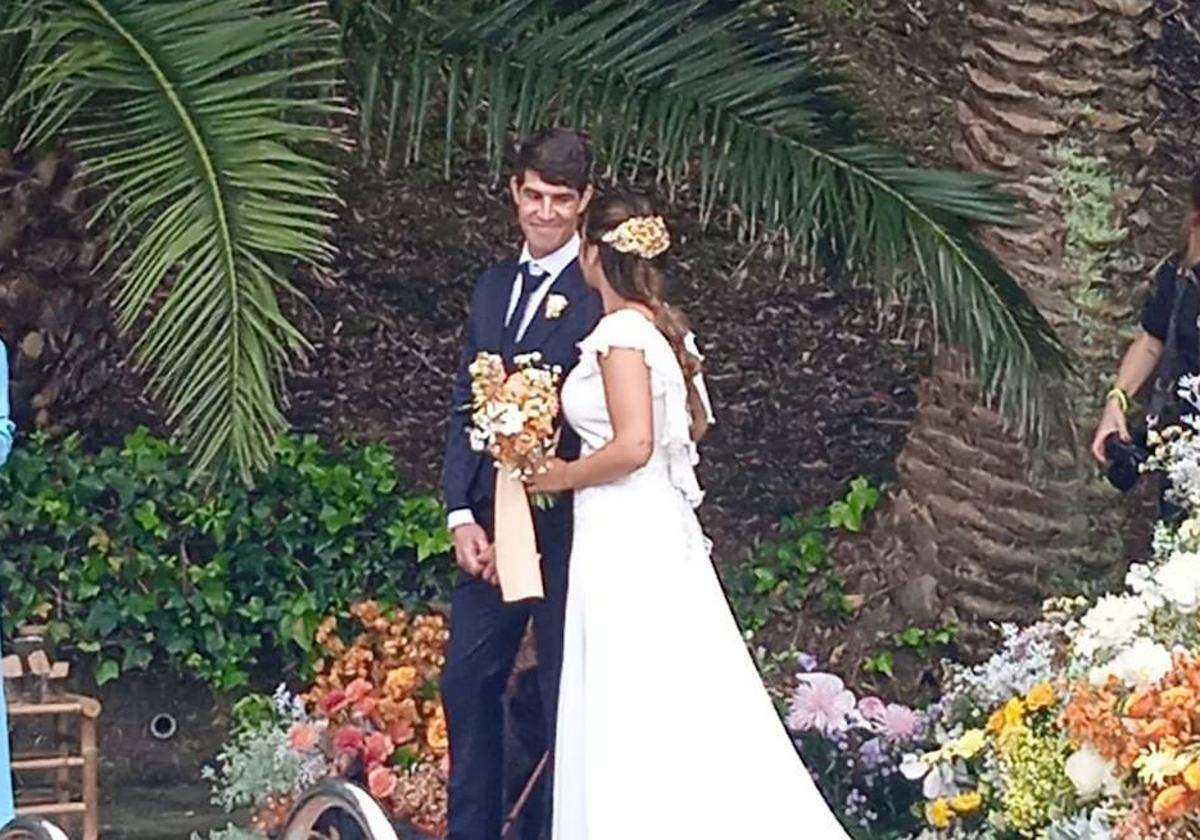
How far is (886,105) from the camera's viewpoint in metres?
9.00

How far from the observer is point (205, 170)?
5402 millimetres

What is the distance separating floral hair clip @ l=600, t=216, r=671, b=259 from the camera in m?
5.05

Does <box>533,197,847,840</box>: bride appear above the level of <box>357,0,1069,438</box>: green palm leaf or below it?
below

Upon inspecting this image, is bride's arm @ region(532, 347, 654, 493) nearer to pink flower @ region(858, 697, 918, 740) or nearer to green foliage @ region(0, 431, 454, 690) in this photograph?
pink flower @ region(858, 697, 918, 740)

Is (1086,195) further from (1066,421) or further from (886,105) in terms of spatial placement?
(886,105)

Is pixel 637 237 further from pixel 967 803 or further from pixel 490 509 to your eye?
pixel 967 803

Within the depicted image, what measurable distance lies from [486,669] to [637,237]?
95cm

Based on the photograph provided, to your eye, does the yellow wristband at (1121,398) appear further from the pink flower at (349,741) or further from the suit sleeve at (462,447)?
the pink flower at (349,741)

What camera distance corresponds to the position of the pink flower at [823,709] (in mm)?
6000

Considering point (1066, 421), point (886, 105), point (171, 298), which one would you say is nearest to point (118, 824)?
point (171, 298)

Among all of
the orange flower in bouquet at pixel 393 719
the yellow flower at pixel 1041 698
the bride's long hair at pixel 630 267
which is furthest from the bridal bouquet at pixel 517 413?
the yellow flower at pixel 1041 698

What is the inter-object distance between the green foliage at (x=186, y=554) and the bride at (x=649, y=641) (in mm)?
2363

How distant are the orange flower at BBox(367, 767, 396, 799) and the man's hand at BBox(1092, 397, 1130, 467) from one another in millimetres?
1860

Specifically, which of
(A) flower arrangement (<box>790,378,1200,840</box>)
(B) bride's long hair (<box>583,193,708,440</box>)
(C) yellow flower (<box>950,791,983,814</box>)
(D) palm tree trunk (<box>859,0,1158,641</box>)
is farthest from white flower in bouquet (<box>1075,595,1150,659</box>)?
(D) palm tree trunk (<box>859,0,1158,641</box>)
